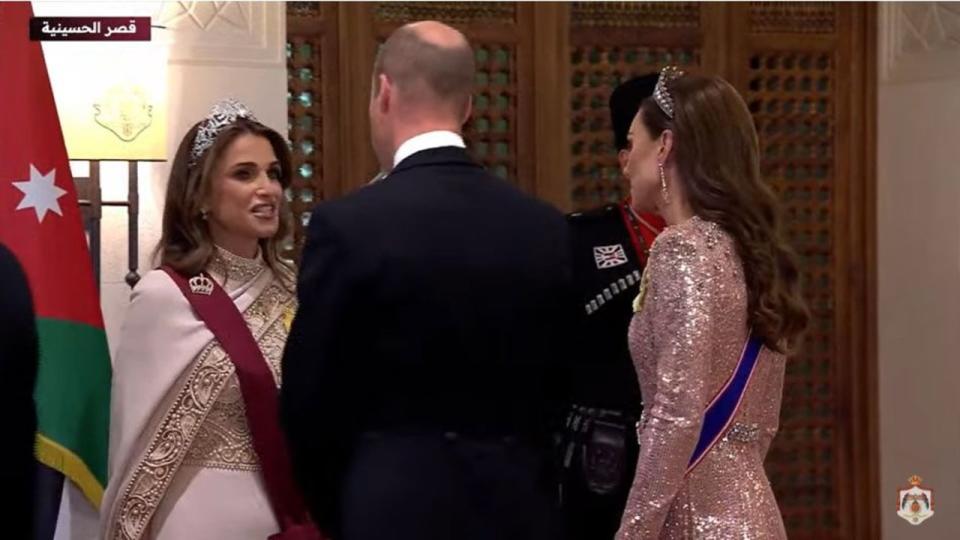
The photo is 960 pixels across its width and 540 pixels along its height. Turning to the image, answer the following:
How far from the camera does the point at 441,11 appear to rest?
Result: 16.1 ft

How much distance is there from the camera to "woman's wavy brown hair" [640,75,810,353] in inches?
101

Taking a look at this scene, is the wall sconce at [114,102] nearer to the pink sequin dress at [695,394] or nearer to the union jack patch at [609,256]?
the union jack patch at [609,256]

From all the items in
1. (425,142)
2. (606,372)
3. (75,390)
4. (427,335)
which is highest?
(425,142)

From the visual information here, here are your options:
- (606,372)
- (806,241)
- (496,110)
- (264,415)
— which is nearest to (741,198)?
(606,372)

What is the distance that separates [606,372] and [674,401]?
2.64 ft

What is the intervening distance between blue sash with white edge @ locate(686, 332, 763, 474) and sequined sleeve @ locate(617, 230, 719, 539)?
7 cm

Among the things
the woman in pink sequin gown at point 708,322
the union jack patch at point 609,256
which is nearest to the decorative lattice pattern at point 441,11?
the union jack patch at point 609,256

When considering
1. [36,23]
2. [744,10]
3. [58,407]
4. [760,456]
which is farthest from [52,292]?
[744,10]

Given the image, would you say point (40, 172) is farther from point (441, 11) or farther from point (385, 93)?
point (385, 93)

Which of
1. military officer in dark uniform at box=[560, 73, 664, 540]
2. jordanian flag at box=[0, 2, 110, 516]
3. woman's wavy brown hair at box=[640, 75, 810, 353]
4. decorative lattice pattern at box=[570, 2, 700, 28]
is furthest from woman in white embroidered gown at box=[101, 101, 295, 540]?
decorative lattice pattern at box=[570, 2, 700, 28]

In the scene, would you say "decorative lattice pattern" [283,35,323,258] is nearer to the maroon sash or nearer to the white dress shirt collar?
the maroon sash

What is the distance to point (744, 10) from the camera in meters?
5.19

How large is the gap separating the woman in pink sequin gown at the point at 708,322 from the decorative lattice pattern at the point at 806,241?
2587mm

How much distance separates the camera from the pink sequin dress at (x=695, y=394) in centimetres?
244
